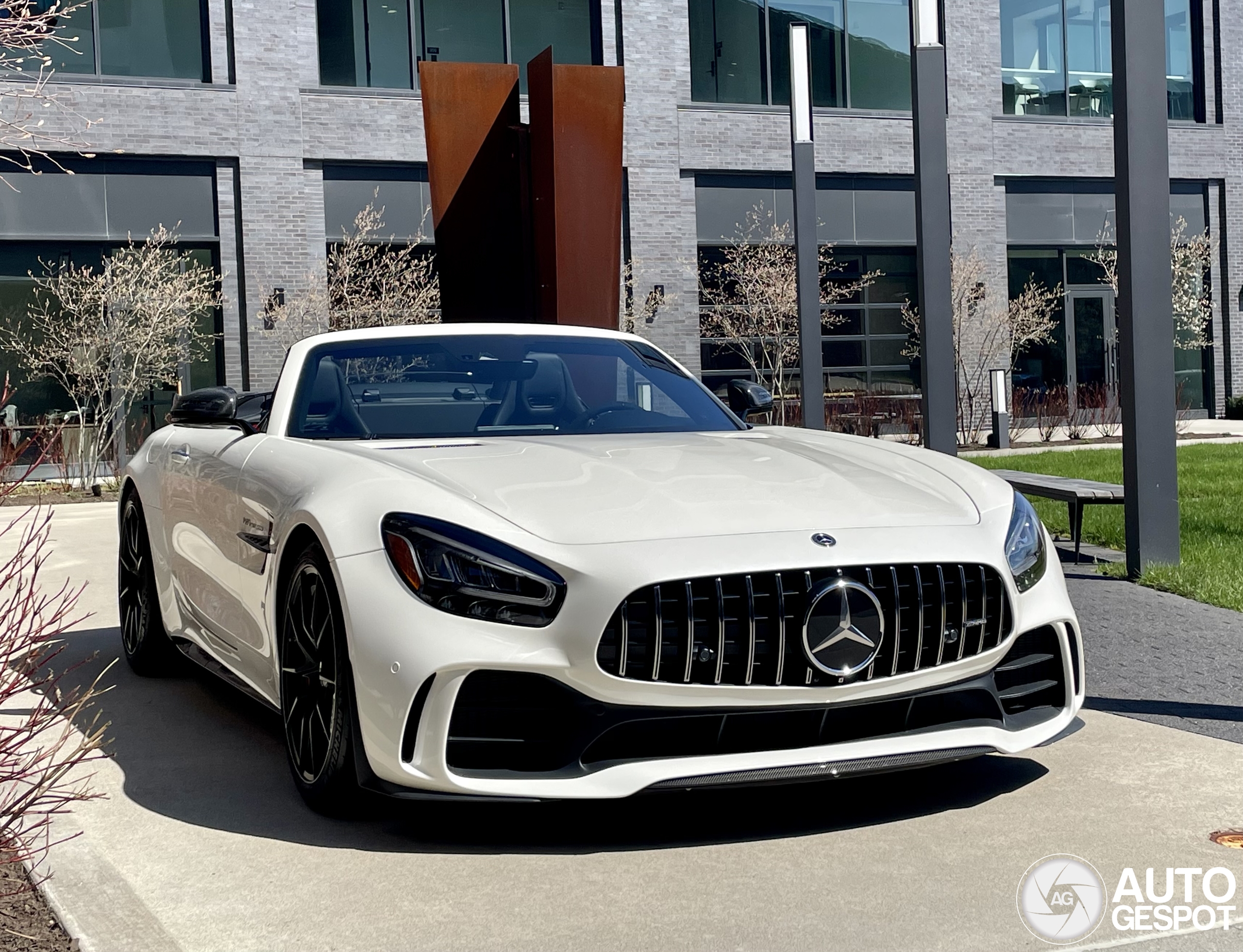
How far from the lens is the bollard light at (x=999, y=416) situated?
2417 cm

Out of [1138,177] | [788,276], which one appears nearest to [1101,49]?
[788,276]

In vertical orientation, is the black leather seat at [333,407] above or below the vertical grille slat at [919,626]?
above

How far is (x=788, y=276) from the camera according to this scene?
26250mm

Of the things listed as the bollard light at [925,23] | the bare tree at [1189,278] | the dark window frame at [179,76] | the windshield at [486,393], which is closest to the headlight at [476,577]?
the windshield at [486,393]

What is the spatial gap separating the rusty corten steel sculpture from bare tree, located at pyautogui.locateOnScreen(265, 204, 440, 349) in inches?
502

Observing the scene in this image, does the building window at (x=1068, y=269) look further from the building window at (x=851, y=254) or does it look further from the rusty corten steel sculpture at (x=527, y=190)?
the rusty corten steel sculpture at (x=527, y=190)

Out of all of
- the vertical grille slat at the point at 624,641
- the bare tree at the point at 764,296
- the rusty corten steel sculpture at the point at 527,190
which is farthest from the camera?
the bare tree at the point at 764,296

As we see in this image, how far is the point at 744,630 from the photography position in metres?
3.69

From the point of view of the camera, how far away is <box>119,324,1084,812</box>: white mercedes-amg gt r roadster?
3.66 meters

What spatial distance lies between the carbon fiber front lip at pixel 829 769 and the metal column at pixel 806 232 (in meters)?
10.3

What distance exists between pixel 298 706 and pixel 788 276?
22.6 metres

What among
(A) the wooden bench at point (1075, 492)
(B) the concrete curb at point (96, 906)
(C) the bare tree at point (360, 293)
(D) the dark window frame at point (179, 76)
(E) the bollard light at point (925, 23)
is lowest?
(B) the concrete curb at point (96, 906)

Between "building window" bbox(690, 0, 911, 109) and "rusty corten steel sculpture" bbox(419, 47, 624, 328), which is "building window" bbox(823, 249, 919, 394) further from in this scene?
"rusty corten steel sculpture" bbox(419, 47, 624, 328)

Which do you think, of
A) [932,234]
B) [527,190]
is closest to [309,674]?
[527,190]
